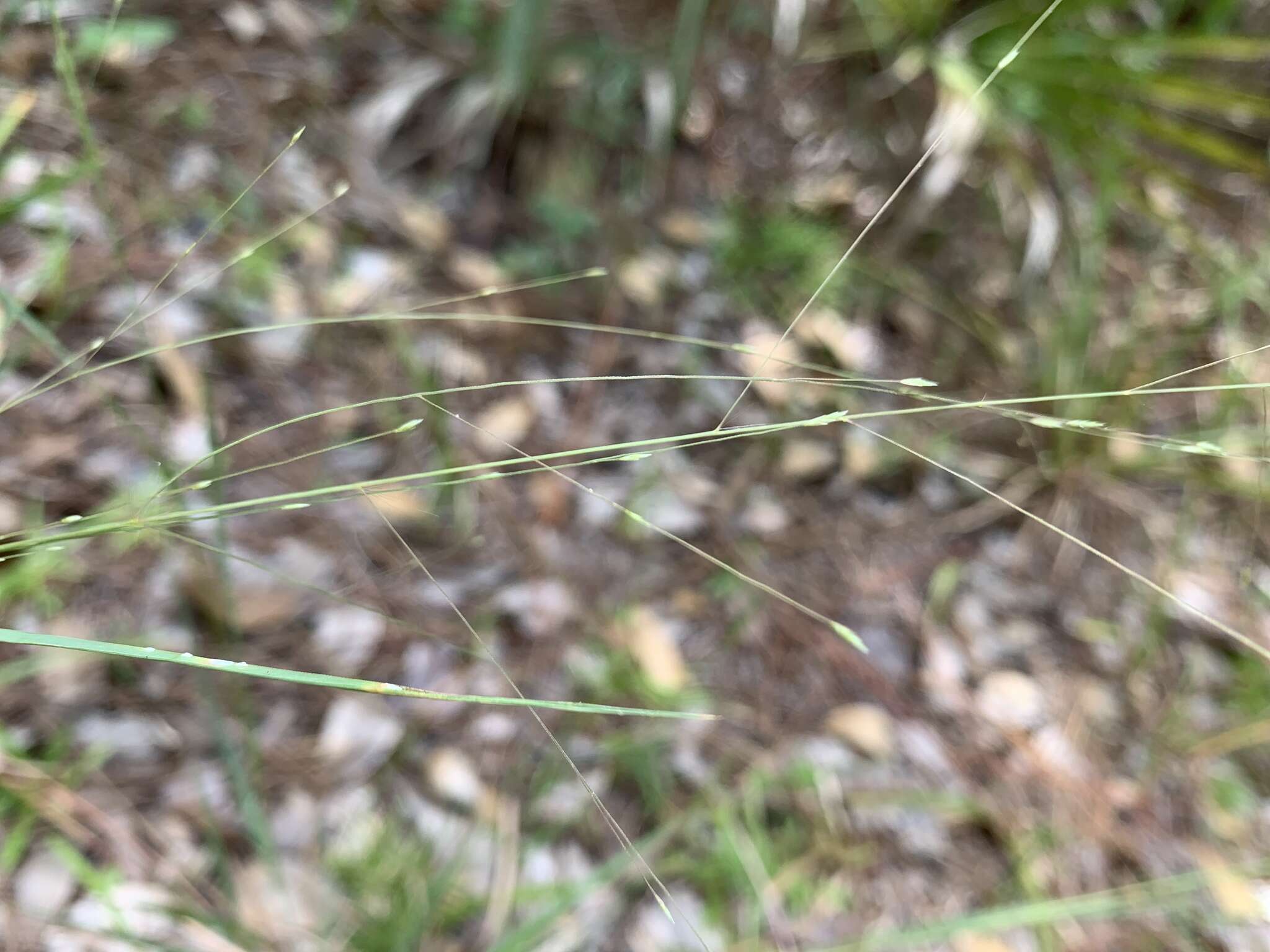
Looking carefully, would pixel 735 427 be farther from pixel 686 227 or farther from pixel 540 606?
pixel 686 227

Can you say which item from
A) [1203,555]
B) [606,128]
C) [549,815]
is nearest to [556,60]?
[606,128]

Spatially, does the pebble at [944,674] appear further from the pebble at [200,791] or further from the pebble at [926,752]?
the pebble at [200,791]

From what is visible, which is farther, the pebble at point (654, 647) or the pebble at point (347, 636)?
the pebble at point (654, 647)

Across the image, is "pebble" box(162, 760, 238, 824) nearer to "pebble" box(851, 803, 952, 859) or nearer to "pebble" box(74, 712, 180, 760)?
"pebble" box(74, 712, 180, 760)

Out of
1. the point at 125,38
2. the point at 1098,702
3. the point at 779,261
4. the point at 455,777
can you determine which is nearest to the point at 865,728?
the point at 1098,702

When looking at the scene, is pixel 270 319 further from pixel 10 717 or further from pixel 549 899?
pixel 549 899

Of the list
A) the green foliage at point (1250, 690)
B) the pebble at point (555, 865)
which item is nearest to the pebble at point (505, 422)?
the pebble at point (555, 865)

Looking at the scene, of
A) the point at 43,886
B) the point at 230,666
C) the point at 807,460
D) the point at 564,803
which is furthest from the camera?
the point at 807,460
